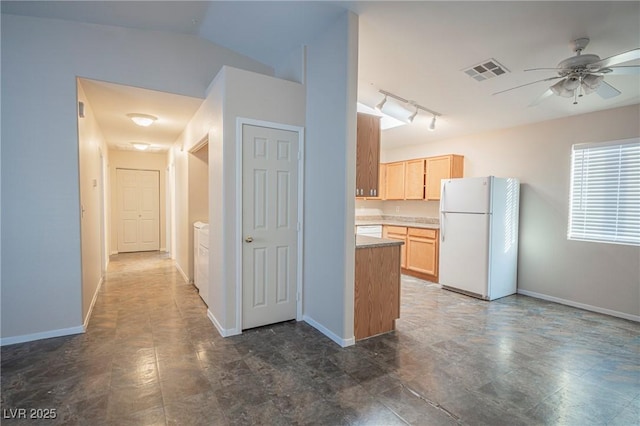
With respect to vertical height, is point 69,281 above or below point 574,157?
below

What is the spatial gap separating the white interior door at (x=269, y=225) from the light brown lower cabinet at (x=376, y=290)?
2.62 feet

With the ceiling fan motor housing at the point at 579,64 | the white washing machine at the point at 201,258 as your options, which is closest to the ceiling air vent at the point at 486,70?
the ceiling fan motor housing at the point at 579,64

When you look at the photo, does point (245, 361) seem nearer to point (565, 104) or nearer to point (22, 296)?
point (22, 296)

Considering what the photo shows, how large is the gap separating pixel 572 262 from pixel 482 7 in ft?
11.6

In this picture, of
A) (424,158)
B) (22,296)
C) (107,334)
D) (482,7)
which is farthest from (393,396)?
(424,158)

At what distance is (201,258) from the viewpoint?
4109mm

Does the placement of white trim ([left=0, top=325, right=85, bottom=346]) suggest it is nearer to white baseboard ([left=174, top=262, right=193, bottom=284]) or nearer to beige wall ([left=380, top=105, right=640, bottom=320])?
white baseboard ([left=174, top=262, right=193, bottom=284])

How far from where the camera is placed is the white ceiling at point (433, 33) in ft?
8.25

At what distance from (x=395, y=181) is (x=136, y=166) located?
6185mm

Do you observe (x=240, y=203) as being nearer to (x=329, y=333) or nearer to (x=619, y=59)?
(x=329, y=333)

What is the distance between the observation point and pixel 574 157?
4117 mm

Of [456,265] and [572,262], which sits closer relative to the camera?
[572,262]

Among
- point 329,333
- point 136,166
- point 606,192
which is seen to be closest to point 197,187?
point 329,333

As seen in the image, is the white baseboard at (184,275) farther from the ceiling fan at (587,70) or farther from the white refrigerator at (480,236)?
the ceiling fan at (587,70)
